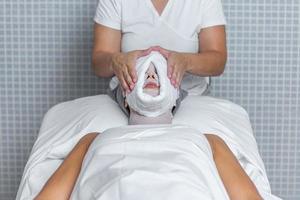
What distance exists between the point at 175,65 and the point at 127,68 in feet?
0.46

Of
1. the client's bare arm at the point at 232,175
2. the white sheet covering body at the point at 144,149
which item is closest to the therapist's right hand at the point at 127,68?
the white sheet covering body at the point at 144,149

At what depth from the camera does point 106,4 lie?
2566mm

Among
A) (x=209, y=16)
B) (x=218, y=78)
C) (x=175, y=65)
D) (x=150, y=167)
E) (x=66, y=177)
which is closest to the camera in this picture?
(x=150, y=167)

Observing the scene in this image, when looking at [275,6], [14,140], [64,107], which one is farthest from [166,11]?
[14,140]

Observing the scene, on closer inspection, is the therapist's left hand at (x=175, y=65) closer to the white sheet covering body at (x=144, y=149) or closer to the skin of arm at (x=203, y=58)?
the skin of arm at (x=203, y=58)

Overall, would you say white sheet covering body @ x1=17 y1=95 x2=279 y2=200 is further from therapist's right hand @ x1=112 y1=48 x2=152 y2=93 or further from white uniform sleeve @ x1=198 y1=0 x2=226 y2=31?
white uniform sleeve @ x1=198 y1=0 x2=226 y2=31

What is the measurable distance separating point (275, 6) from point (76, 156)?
133 centimetres

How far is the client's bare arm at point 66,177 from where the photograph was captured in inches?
74.5

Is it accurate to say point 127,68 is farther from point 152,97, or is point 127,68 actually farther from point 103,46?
point 103,46

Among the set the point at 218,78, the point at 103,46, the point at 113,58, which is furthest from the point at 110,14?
the point at 218,78

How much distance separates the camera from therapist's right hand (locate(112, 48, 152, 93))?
2.14m

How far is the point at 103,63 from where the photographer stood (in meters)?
2.43

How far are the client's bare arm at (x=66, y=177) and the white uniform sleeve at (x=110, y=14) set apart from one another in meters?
0.61

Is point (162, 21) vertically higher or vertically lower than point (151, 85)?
higher
